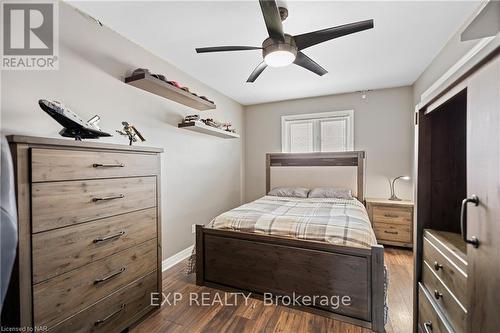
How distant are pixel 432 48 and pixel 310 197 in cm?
233

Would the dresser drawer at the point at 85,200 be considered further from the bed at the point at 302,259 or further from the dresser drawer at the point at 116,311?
the bed at the point at 302,259

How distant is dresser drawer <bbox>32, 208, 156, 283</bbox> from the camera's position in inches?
45.1

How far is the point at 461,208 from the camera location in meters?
0.80

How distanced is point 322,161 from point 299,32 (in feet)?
7.66

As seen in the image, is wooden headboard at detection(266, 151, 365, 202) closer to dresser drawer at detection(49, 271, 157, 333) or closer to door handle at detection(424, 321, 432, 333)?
door handle at detection(424, 321, 432, 333)

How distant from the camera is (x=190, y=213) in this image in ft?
10.1

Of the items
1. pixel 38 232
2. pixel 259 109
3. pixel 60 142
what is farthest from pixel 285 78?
pixel 38 232

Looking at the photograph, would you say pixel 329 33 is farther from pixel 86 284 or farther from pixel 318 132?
pixel 318 132

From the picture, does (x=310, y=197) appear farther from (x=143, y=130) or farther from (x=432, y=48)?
(x=143, y=130)

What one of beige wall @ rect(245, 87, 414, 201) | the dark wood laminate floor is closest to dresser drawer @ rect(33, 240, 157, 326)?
the dark wood laminate floor

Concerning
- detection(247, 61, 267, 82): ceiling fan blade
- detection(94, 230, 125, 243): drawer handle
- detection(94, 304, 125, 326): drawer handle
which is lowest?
detection(94, 304, 125, 326): drawer handle

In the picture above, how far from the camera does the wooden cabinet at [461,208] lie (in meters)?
0.61

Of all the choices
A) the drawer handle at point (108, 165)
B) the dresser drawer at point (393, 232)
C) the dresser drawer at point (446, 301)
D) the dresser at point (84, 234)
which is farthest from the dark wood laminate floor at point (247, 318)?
the drawer handle at point (108, 165)

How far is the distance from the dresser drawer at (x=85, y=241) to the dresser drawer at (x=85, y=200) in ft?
0.15
